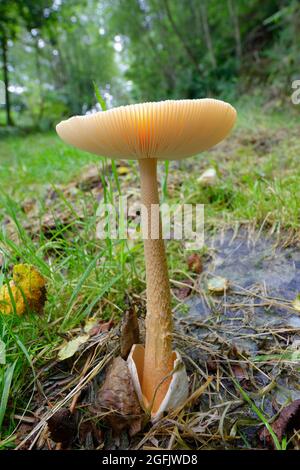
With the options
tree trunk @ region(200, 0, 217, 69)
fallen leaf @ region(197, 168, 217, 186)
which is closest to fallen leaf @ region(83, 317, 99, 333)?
fallen leaf @ region(197, 168, 217, 186)

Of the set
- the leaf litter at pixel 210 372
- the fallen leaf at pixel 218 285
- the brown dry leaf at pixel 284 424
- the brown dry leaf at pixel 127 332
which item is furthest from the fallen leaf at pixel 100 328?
the brown dry leaf at pixel 284 424

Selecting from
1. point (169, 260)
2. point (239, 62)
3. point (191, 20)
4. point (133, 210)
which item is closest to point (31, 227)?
point (133, 210)

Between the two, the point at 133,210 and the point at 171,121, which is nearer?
the point at 171,121

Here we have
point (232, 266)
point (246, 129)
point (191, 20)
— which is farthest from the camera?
point (191, 20)

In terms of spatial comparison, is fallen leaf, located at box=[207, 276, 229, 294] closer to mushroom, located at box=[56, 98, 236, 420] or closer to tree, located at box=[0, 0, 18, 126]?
mushroom, located at box=[56, 98, 236, 420]

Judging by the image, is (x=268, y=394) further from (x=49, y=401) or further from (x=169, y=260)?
(x=169, y=260)

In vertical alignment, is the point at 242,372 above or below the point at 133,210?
below

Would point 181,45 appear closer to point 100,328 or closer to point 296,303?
point 296,303

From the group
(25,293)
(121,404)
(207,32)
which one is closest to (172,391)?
(121,404)
